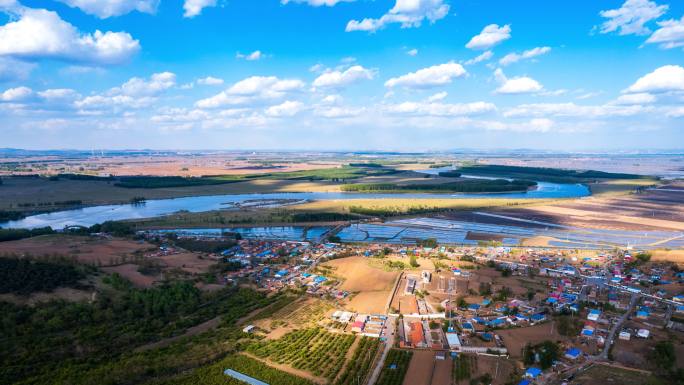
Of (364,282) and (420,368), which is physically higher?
(364,282)

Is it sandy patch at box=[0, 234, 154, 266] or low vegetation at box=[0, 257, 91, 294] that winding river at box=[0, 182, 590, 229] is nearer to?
sandy patch at box=[0, 234, 154, 266]

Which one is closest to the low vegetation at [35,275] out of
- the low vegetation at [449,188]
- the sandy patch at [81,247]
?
the sandy patch at [81,247]

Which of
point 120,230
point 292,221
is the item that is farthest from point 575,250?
point 120,230

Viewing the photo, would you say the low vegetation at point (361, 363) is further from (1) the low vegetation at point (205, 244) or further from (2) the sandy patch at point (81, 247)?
(1) the low vegetation at point (205, 244)

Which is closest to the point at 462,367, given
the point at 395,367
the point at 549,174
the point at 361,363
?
the point at 395,367

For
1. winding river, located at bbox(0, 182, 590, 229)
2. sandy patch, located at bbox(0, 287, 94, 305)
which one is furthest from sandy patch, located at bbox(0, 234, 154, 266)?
winding river, located at bbox(0, 182, 590, 229)

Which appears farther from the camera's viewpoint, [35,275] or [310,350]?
→ [35,275]

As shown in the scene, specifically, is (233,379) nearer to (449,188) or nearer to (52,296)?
(52,296)

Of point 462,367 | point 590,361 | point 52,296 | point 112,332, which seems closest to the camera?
point 462,367
